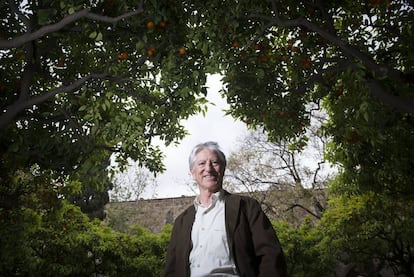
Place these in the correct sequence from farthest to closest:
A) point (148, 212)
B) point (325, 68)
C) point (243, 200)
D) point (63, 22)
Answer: point (148, 212) → point (325, 68) → point (63, 22) → point (243, 200)

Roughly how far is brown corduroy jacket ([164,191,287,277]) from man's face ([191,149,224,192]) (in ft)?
0.40

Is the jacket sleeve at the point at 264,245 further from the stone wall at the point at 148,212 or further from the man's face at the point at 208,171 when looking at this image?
the stone wall at the point at 148,212

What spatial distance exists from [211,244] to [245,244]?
9.2 inches

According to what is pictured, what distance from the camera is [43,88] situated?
23.7ft

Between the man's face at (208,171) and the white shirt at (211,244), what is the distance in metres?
0.08

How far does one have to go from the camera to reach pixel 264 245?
2287 mm

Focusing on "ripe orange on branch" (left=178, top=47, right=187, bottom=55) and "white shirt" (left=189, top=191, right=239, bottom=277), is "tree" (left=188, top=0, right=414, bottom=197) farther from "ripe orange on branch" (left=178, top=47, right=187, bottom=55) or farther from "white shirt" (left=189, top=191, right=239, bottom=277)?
"white shirt" (left=189, top=191, right=239, bottom=277)

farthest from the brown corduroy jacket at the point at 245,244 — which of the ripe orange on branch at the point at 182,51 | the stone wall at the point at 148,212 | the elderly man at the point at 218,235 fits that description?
the stone wall at the point at 148,212

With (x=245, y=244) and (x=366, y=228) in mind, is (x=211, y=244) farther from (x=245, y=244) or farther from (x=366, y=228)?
(x=366, y=228)

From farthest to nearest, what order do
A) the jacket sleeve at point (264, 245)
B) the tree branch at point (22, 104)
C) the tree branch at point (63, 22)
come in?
the tree branch at point (22, 104) < the tree branch at point (63, 22) < the jacket sleeve at point (264, 245)

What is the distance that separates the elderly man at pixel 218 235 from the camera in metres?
2.27

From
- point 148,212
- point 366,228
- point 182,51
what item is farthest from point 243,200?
point 148,212

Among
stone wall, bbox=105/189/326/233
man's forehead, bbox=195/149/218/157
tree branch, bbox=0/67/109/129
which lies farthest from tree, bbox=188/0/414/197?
stone wall, bbox=105/189/326/233

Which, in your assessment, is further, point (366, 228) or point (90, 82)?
point (366, 228)
